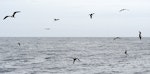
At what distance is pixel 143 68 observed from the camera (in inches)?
2201

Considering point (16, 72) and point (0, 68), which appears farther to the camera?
point (0, 68)

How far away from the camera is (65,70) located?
5412cm

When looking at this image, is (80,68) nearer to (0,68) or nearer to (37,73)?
(37,73)

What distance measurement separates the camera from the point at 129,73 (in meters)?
50.3

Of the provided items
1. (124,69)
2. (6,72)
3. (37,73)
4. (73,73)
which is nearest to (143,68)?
(124,69)

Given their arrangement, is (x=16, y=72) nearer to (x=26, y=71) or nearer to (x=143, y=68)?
(x=26, y=71)

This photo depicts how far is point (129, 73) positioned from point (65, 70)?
31.1 ft

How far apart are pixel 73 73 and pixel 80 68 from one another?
5539mm

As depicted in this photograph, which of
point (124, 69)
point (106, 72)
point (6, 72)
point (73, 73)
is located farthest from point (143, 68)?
point (6, 72)

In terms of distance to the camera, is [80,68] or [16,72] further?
[80,68]

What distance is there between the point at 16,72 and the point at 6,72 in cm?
136

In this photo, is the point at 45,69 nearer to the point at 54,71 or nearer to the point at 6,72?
the point at 54,71

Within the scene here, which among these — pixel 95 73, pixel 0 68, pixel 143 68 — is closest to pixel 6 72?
pixel 0 68

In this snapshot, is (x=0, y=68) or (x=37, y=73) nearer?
(x=37, y=73)
